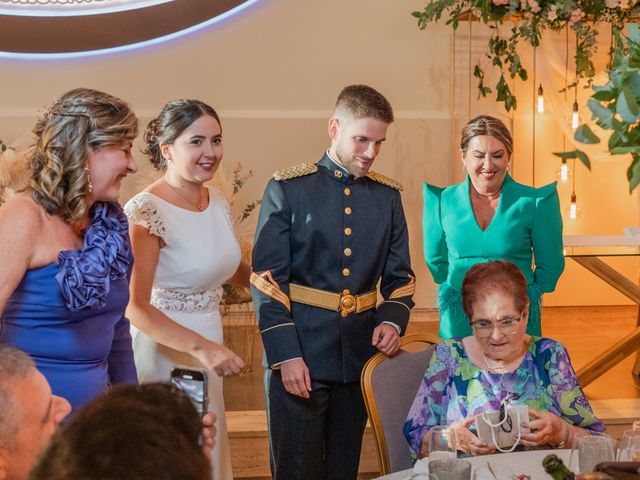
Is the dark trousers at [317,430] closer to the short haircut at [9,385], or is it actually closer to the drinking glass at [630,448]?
the drinking glass at [630,448]

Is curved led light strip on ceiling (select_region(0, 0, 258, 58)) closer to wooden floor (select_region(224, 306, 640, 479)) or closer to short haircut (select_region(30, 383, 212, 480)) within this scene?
wooden floor (select_region(224, 306, 640, 479))

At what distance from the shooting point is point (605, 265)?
4.17 metres

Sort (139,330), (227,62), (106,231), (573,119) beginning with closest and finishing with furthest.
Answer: (106,231) < (139,330) < (227,62) < (573,119)

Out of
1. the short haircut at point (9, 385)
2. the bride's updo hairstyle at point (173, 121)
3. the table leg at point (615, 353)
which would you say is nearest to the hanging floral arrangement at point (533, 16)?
the table leg at point (615, 353)

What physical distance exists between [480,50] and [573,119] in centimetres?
84

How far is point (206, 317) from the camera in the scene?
2.84 m

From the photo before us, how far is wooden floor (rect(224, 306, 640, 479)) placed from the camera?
397cm

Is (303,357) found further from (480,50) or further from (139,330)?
→ (480,50)

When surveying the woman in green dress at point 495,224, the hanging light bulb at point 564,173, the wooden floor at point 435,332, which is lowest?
the wooden floor at point 435,332

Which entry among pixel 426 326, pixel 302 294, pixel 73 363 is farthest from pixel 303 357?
pixel 426 326

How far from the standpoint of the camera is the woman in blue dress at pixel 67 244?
→ 211 cm

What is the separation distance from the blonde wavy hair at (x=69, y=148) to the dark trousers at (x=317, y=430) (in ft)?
3.11

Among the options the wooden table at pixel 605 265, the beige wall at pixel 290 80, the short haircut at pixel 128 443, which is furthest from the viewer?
the beige wall at pixel 290 80

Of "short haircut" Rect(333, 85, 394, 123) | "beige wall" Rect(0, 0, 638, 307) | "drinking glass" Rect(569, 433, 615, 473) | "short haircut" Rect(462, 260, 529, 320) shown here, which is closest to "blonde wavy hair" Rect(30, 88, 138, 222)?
"short haircut" Rect(333, 85, 394, 123)
